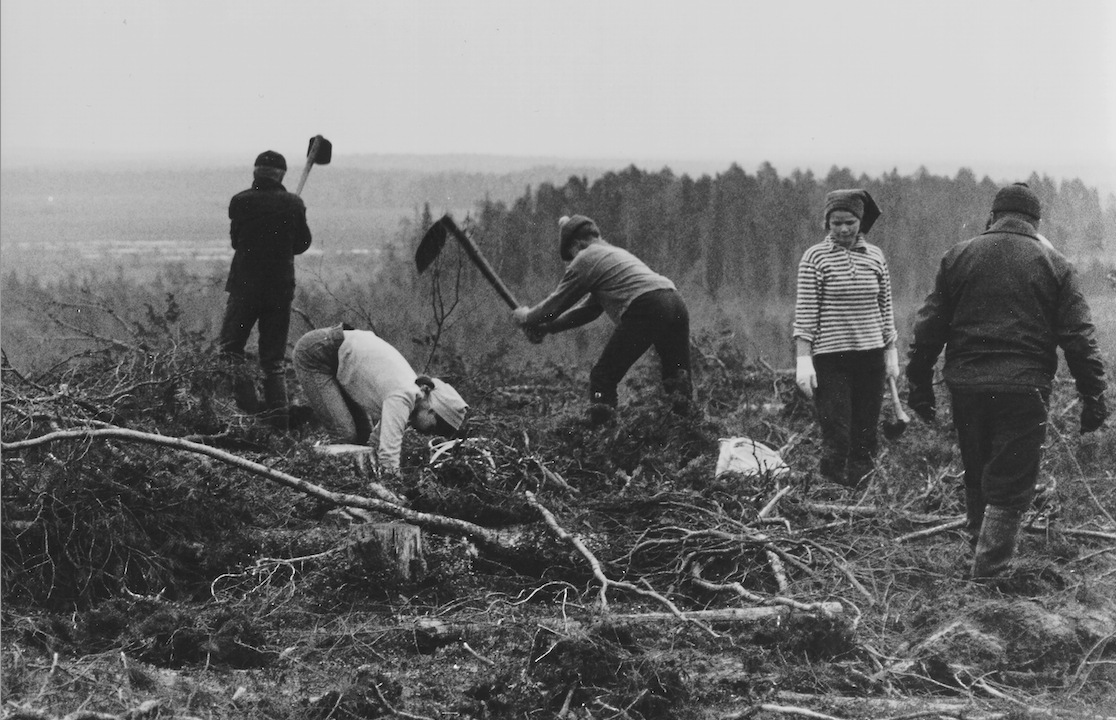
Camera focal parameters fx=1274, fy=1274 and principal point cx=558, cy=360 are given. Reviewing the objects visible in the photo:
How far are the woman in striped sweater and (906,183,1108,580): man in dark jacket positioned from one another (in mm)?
1141

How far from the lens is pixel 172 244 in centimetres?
914

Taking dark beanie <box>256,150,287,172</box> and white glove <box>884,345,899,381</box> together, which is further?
dark beanie <box>256,150,287,172</box>

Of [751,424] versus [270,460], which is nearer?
[270,460]

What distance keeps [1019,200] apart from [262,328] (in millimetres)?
4471

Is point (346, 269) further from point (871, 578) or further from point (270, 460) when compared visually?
point (871, 578)

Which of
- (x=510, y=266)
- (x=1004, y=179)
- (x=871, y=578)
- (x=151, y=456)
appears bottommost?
(x=871, y=578)

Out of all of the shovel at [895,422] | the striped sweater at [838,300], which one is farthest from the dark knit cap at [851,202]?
the shovel at [895,422]

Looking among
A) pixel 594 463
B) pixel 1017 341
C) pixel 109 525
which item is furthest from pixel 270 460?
pixel 1017 341

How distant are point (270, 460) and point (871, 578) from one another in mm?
2851

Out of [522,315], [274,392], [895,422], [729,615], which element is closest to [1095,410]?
[729,615]

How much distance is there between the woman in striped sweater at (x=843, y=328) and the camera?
644cm

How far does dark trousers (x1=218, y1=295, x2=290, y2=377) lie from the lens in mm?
7621

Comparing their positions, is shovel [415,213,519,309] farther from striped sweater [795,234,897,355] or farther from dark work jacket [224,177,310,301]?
striped sweater [795,234,897,355]

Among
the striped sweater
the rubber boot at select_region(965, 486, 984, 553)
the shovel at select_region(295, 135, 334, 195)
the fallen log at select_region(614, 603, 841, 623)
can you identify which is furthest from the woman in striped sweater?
the shovel at select_region(295, 135, 334, 195)
